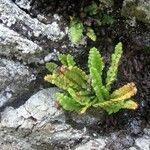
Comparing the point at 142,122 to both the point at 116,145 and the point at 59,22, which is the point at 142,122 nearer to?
the point at 116,145

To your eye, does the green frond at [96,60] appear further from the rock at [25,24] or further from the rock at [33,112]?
the rock at [33,112]

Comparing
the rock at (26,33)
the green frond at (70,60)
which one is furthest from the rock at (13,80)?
the green frond at (70,60)

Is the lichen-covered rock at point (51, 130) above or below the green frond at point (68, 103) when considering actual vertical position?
below

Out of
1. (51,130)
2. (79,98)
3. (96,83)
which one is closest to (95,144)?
(51,130)

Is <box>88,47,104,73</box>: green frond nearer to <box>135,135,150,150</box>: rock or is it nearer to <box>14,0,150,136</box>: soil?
<box>14,0,150,136</box>: soil

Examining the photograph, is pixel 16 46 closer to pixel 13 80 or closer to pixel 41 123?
pixel 13 80

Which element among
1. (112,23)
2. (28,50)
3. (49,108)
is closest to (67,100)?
(49,108)

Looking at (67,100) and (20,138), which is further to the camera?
(20,138)
